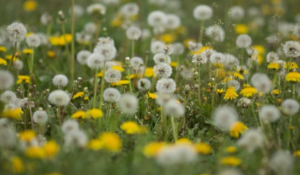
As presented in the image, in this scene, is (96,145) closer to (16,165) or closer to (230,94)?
(16,165)

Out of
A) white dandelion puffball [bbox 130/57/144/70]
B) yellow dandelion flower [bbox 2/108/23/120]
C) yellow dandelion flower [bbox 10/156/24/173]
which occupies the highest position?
white dandelion puffball [bbox 130/57/144/70]

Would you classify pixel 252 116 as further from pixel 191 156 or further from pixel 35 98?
pixel 35 98

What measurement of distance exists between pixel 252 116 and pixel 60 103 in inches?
49.1

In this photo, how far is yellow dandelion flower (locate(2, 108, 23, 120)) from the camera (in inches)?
88.6

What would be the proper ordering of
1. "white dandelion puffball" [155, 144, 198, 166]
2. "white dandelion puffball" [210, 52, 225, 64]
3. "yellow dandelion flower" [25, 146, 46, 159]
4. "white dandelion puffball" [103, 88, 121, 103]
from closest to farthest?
"white dandelion puffball" [155, 144, 198, 166]
"yellow dandelion flower" [25, 146, 46, 159]
"white dandelion puffball" [103, 88, 121, 103]
"white dandelion puffball" [210, 52, 225, 64]

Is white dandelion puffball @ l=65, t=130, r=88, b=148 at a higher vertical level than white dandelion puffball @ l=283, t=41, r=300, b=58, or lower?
lower

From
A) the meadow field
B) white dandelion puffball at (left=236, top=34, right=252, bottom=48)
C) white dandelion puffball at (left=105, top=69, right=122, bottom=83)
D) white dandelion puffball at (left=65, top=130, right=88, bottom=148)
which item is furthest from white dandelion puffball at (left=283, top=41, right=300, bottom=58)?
white dandelion puffball at (left=65, top=130, right=88, bottom=148)

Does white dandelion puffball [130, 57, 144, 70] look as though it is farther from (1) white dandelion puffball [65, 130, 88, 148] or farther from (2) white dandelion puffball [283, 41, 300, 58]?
(1) white dandelion puffball [65, 130, 88, 148]

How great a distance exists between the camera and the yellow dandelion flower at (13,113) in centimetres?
225

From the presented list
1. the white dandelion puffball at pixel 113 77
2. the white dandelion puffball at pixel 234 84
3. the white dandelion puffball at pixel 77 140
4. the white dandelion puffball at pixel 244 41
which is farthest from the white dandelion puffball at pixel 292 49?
the white dandelion puffball at pixel 77 140

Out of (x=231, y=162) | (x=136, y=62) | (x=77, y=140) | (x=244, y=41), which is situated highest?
(x=244, y=41)

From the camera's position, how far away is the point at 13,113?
240 cm

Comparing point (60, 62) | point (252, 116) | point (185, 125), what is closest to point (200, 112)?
point (185, 125)

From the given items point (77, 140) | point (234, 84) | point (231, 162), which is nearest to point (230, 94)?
point (234, 84)
